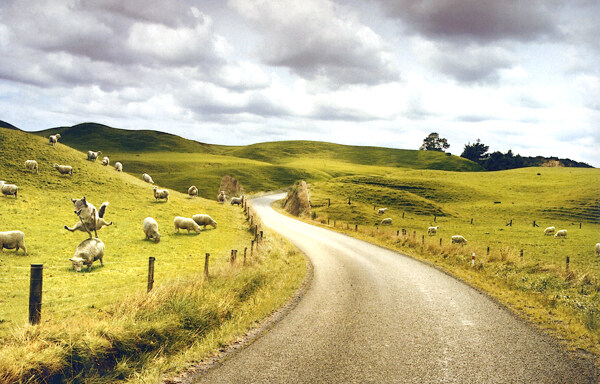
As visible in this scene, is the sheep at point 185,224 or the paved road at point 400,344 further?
the sheep at point 185,224

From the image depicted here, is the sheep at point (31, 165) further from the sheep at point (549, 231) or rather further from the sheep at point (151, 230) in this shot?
the sheep at point (549, 231)

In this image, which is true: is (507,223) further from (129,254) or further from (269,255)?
(129,254)

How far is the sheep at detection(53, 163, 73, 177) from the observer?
45.8 meters

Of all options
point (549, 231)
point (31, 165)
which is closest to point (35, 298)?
point (31, 165)

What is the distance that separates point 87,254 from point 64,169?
3248 centimetres

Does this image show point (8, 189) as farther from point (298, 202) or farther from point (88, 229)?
point (298, 202)

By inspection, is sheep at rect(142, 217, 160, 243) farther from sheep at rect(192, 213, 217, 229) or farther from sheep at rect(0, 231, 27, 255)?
sheep at rect(0, 231, 27, 255)

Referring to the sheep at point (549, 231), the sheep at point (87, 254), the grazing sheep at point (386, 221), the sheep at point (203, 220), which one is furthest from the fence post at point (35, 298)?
the sheep at point (549, 231)

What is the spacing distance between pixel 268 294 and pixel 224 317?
2995 mm

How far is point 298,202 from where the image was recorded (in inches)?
2689

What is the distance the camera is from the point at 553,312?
498 inches

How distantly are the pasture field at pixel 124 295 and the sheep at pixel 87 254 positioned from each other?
50 cm

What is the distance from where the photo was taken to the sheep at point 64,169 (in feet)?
150

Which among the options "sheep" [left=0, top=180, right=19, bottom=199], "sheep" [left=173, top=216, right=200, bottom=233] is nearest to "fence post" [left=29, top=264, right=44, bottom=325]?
"sheep" [left=173, top=216, right=200, bottom=233]
